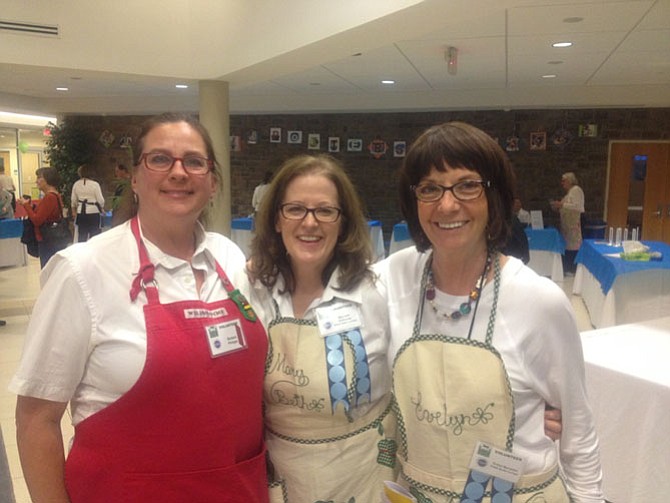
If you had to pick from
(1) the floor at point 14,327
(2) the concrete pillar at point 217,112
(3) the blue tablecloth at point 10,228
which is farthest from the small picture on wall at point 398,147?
(3) the blue tablecloth at point 10,228

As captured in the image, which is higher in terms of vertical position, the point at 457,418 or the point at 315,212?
the point at 315,212

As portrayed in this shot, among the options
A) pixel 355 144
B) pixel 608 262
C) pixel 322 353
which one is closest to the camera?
pixel 322 353

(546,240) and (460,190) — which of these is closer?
(460,190)

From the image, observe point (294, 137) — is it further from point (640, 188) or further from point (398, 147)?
point (640, 188)

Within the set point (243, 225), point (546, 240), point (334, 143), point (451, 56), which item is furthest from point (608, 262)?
point (334, 143)

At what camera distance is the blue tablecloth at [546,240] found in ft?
25.4

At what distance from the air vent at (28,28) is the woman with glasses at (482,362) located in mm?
5128

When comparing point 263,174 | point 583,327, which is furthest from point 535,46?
point 263,174

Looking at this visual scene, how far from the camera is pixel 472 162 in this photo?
1.22 metres

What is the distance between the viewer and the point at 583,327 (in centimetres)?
573

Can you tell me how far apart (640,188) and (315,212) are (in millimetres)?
9429

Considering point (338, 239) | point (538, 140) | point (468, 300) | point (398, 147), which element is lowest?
point (468, 300)

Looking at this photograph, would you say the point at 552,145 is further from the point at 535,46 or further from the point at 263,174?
the point at 263,174

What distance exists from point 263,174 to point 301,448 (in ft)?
32.7
